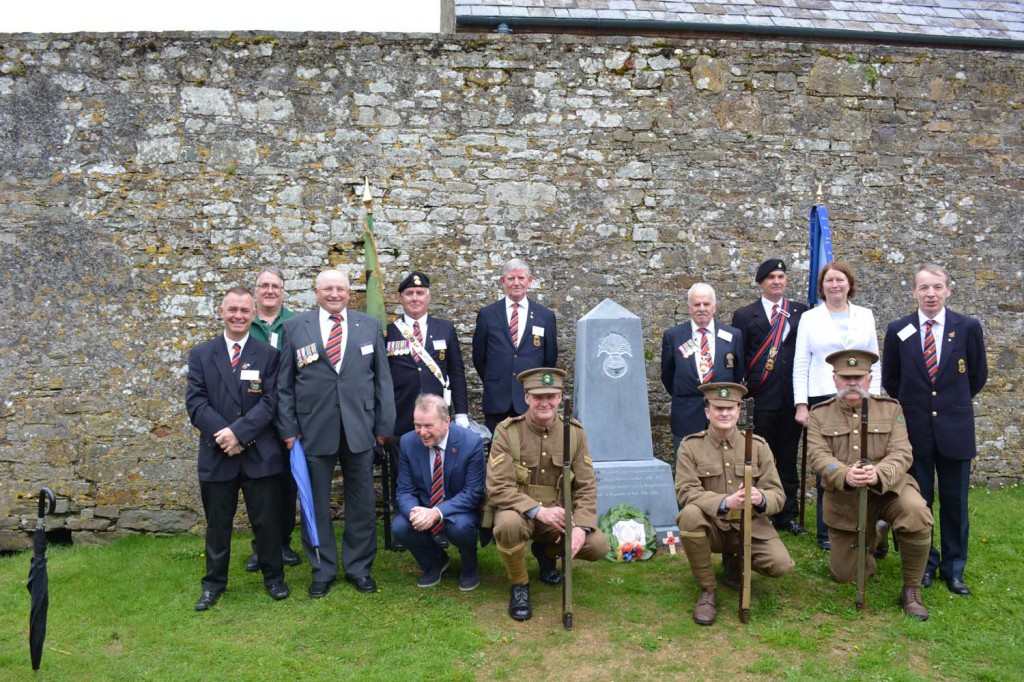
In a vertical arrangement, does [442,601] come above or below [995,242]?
below

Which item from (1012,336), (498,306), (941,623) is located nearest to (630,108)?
(498,306)

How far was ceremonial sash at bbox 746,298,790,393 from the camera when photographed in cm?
530

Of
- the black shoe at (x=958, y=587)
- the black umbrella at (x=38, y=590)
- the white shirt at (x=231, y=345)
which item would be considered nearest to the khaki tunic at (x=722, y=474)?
the black shoe at (x=958, y=587)

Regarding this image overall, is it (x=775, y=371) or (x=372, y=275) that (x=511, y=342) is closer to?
(x=372, y=275)

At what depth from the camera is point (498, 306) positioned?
17.7ft

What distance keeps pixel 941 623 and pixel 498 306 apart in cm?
319

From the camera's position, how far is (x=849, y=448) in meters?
4.24

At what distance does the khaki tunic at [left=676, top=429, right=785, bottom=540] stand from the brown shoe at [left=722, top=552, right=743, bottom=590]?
1.00 ft

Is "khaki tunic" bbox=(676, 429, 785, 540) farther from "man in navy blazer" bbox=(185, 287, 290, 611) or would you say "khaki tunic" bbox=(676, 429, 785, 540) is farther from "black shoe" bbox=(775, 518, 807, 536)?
"man in navy blazer" bbox=(185, 287, 290, 611)

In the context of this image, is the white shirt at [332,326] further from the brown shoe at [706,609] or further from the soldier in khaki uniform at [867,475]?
the soldier in khaki uniform at [867,475]

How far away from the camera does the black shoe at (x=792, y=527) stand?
17.4 ft

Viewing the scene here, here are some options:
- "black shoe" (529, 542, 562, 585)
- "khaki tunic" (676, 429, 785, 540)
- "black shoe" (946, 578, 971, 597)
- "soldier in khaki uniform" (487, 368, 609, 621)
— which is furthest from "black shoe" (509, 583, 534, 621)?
"black shoe" (946, 578, 971, 597)

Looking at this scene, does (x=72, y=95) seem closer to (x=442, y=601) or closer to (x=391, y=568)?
(x=391, y=568)

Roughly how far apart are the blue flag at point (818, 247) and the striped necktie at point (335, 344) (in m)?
3.45
